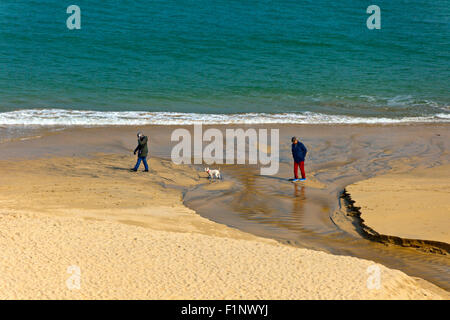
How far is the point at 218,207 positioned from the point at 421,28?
1525 inches

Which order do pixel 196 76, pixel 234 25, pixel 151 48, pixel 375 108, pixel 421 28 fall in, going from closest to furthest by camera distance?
pixel 375 108 → pixel 196 76 → pixel 151 48 → pixel 234 25 → pixel 421 28

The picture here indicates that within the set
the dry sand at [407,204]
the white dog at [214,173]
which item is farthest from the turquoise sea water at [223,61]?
the dry sand at [407,204]

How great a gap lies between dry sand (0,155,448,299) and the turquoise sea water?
41.6ft

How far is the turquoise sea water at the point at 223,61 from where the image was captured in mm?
28266

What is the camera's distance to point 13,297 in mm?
8125

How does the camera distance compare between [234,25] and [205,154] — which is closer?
[205,154]

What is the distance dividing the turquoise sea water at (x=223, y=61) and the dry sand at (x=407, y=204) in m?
10.9

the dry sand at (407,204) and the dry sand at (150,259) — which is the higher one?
the dry sand at (407,204)

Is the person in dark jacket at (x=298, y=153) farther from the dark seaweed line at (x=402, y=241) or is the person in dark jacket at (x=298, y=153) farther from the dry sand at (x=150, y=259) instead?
the dry sand at (x=150, y=259)

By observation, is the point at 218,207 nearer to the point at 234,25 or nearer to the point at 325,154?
the point at 325,154

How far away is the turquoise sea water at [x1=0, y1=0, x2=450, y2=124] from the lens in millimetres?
28266

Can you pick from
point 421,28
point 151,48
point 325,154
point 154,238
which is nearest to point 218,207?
point 154,238

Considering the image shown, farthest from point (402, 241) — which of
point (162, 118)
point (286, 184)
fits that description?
point (162, 118)
